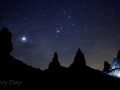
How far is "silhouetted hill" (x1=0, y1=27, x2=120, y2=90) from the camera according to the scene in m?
6.74

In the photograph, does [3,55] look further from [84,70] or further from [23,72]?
[84,70]

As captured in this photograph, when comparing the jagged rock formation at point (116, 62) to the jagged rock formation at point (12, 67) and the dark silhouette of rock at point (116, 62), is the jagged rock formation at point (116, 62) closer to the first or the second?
the dark silhouette of rock at point (116, 62)

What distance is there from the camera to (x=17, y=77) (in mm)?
6914

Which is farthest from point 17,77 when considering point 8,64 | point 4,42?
point 4,42

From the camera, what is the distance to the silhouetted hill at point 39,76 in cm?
674

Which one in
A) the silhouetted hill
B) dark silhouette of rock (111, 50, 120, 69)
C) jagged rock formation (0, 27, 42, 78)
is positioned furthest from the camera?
dark silhouette of rock (111, 50, 120, 69)

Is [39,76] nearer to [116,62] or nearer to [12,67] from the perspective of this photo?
[12,67]

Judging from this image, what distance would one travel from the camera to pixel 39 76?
7977mm

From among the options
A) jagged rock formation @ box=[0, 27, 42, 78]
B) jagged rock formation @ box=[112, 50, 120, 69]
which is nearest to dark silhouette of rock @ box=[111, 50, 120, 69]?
jagged rock formation @ box=[112, 50, 120, 69]

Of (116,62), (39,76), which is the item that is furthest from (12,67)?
(116,62)

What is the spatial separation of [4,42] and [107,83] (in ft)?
42.9

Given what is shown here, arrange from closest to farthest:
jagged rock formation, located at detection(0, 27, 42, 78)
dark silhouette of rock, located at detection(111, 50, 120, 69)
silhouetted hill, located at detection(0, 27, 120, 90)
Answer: jagged rock formation, located at detection(0, 27, 42, 78) → silhouetted hill, located at detection(0, 27, 120, 90) → dark silhouette of rock, located at detection(111, 50, 120, 69)

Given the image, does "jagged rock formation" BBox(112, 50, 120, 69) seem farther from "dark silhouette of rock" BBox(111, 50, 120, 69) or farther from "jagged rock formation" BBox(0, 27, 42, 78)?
"jagged rock formation" BBox(0, 27, 42, 78)

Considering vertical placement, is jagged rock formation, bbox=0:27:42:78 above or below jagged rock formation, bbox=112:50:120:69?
below
